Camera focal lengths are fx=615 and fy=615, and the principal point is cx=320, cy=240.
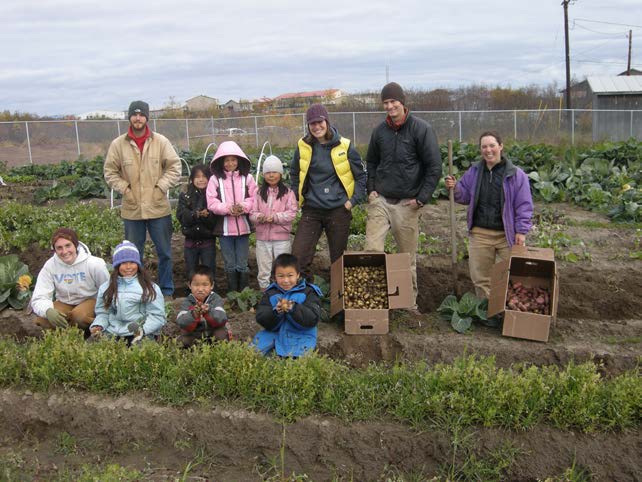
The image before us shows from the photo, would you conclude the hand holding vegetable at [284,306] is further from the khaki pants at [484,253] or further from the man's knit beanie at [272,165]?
the khaki pants at [484,253]

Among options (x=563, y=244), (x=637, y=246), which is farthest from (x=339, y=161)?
(x=637, y=246)

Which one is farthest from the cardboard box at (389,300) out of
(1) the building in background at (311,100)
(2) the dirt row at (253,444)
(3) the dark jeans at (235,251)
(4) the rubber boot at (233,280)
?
(1) the building in background at (311,100)

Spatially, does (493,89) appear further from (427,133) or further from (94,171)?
(427,133)

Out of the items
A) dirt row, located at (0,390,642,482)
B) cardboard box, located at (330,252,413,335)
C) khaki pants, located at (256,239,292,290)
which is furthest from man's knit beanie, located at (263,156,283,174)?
dirt row, located at (0,390,642,482)

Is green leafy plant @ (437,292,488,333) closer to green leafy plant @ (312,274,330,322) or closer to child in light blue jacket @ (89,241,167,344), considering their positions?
green leafy plant @ (312,274,330,322)

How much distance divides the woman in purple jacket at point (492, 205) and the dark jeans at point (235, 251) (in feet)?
7.37

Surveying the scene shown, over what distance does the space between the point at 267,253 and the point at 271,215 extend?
45cm

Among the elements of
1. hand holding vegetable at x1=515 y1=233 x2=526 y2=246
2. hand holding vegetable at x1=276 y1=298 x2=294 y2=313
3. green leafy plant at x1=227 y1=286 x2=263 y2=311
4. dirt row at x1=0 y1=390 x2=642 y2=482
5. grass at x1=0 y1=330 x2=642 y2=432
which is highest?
hand holding vegetable at x1=515 y1=233 x2=526 y2=246

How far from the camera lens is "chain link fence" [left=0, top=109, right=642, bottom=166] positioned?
2334 centimetres

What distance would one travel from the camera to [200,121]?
25812 mm

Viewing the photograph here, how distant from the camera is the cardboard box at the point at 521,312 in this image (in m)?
5.54

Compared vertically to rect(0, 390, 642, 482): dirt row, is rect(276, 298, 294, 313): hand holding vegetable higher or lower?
higher

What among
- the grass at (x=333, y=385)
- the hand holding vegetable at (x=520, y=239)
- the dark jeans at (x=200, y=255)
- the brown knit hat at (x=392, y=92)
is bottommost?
the grass at (x=333, y=385)

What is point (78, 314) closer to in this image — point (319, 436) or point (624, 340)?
point (319, 436)
